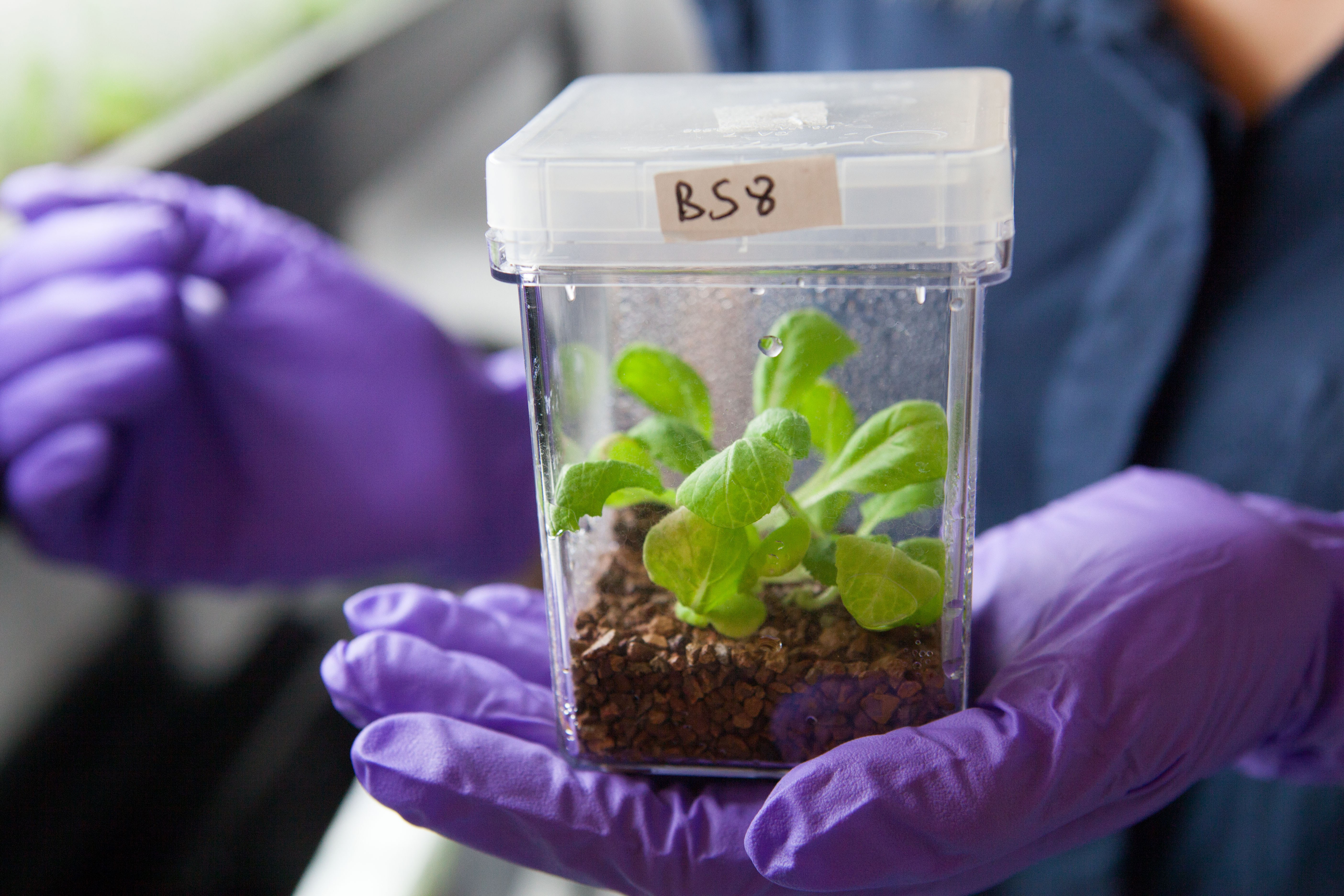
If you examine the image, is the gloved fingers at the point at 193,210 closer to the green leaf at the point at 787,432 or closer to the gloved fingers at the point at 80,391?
the gloved fingers at the point at 80,391

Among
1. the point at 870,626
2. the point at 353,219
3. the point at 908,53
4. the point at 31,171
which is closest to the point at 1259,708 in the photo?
the point at 870,626

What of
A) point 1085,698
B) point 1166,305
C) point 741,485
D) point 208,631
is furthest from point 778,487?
point 208,631

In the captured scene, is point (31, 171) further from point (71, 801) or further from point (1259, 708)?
point (1259, 708)

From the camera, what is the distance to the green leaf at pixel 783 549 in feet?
1.68

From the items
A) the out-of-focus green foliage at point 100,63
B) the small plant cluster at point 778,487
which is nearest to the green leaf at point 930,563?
the small plant cluster at point 778,487

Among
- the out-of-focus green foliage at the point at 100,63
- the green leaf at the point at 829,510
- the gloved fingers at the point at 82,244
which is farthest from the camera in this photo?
the gloved fingers at the point at 82,244

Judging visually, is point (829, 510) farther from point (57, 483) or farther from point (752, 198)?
point (57, 483)

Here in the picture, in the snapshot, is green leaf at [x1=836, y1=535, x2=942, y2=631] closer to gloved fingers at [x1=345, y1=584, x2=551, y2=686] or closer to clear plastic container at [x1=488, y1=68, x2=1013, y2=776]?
clear plastic container at [x1=488, y1=68, x2=1013, y2=776]

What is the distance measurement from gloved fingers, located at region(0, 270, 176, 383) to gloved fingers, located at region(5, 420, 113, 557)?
0.09 m

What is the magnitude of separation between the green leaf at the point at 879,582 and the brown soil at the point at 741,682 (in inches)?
1.2

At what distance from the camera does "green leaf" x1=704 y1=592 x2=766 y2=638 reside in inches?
20.4

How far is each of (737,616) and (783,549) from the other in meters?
0.04

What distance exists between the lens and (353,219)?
1577 millimetres

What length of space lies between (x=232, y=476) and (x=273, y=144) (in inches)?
15.0
